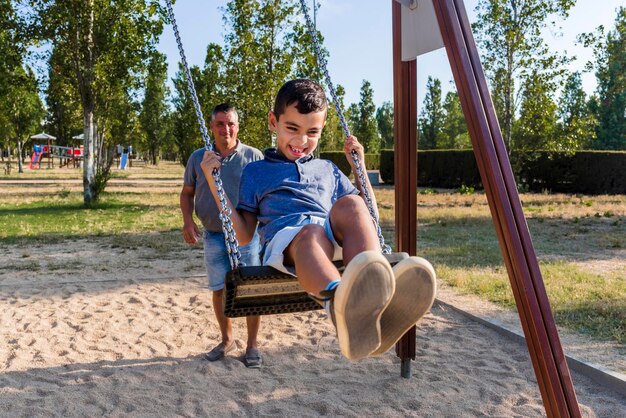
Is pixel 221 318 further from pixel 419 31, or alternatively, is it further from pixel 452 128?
pixel 452 128

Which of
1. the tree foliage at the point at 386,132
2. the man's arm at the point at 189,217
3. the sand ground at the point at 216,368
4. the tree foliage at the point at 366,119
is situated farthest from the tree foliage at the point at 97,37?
the tree foliage at the point at 386,132

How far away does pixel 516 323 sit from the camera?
4.80 meters

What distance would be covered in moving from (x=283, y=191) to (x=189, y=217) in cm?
140

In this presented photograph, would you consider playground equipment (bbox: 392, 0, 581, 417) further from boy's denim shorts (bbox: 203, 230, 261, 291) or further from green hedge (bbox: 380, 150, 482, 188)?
green hedge (bbox: 380, 150, 482, 188)

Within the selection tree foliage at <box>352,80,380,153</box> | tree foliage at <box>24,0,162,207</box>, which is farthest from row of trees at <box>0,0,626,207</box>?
tree foliage at <box>352,80,380,153</box>

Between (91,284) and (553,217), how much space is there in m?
9.03

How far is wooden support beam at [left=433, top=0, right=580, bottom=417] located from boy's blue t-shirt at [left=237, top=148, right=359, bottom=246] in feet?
2.23

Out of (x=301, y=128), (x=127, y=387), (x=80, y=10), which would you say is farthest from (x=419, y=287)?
(x=80, y=10)

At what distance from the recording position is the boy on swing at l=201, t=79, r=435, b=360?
81.4 inches

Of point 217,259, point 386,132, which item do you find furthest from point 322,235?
point 386,132

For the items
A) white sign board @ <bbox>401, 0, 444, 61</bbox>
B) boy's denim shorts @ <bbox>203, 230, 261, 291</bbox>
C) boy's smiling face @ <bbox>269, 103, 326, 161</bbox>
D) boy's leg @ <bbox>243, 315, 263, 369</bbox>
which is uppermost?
white sign board @ <bbox>401, 0, 444, 61</bbox>

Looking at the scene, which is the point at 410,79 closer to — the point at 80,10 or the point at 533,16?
the point at 80,10

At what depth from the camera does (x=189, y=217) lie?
391 centimetres

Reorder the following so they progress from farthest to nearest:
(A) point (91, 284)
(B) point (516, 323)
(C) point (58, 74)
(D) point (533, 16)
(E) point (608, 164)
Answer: (E) point (608, 164), (D) point (533, 16), (C) point (58, 74), (A) point (91, 284), (B) point (516, 323)
